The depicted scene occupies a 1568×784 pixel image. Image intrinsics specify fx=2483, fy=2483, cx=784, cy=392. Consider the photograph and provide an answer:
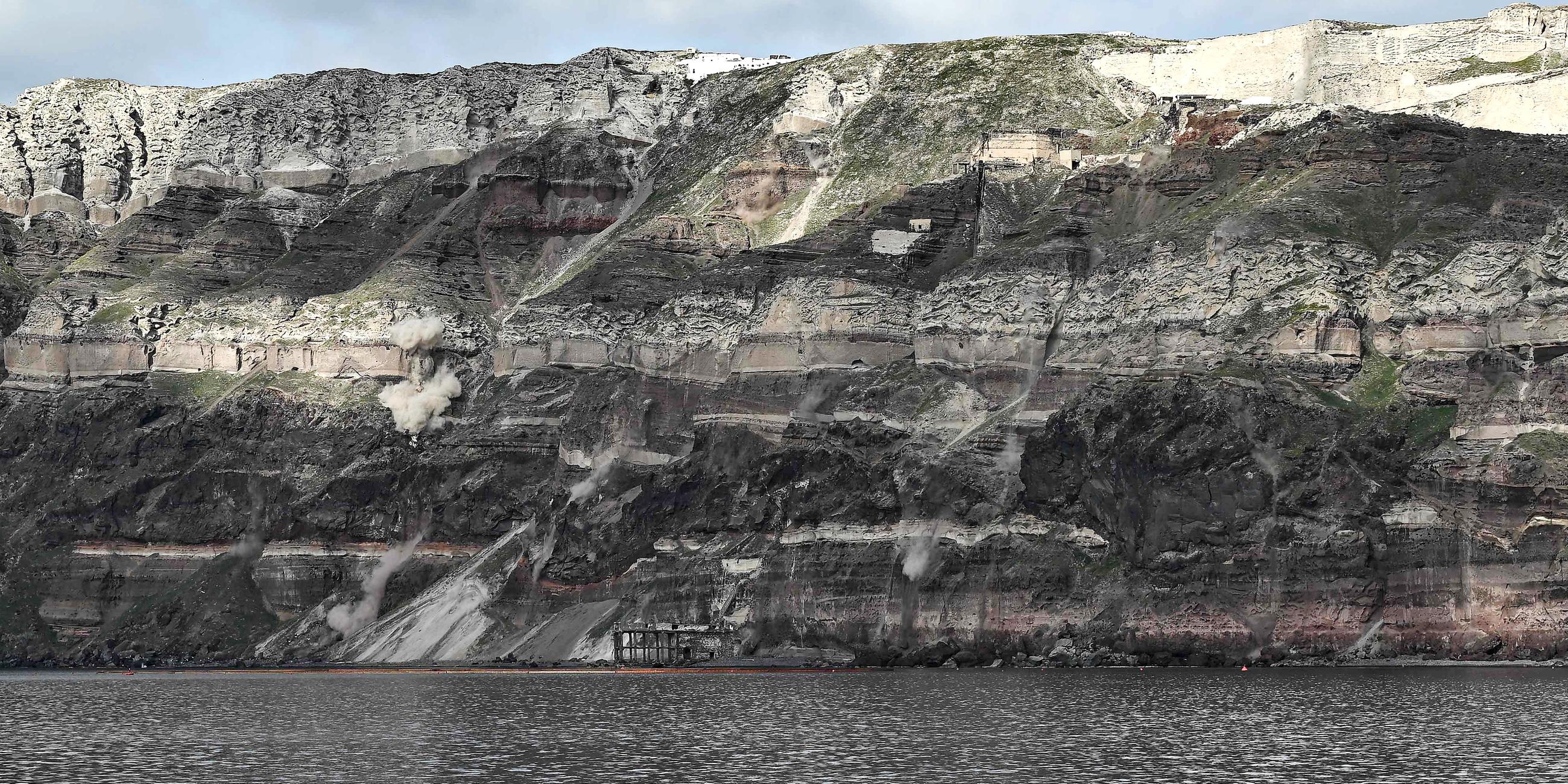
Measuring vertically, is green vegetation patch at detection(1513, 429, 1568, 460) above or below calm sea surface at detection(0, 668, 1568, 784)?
above

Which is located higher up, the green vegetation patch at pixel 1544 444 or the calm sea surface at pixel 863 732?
the green vegetation patch at pixel 1544 444

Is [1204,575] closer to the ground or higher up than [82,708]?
higher up

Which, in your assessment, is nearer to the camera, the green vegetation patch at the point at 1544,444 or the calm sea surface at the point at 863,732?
the calm sea surface at the point at 863,732

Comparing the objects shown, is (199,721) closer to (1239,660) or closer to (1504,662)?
(1239,660)

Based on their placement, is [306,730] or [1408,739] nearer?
[1408,739]

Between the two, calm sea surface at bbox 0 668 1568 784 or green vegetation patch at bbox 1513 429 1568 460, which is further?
green vegetation patch at bbox 1513 429 1568 460

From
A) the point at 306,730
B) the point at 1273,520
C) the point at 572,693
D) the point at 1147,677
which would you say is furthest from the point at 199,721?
the point at 1273,520

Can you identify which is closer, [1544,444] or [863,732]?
[863,732]

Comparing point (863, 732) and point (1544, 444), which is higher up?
point (1544, 444)
